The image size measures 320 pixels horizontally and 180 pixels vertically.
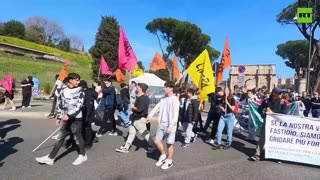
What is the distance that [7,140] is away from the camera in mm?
9000

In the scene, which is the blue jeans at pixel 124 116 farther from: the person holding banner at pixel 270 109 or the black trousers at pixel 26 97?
the black trousers at pixel 26 97

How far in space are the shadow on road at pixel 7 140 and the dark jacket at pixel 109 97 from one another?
88.6 inches

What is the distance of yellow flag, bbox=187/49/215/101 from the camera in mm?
10188

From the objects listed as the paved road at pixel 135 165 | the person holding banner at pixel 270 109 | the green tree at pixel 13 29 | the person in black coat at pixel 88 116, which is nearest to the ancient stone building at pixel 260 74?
the green tree at pixel 13 29

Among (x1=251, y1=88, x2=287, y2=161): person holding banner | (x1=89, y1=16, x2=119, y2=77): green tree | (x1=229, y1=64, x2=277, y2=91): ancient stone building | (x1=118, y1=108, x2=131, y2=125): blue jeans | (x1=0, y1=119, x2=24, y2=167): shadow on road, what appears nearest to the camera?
(x1=0, y1=119, x2=24, y2=167): shadow on road

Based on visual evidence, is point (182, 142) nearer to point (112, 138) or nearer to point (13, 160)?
point (112, 138)

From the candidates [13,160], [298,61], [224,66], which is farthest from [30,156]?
[298,61]

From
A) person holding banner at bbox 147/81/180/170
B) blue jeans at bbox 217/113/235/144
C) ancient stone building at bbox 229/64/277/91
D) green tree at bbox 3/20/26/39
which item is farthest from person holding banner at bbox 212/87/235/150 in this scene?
green tree at bbox 3/20/26/39

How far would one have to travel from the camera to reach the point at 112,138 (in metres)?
10.0

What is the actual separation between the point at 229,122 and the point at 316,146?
2090mm

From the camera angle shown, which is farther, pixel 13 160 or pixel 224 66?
pixel 224 66

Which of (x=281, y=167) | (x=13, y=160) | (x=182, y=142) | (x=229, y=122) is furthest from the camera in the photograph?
(x=182, y=142)

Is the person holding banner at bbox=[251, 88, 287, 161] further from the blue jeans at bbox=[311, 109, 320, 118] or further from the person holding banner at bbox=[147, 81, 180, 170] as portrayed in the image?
the blue jeans at bbox=[311, 109, 320, 118]

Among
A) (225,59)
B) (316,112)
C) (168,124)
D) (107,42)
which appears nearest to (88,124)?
(168,124)
